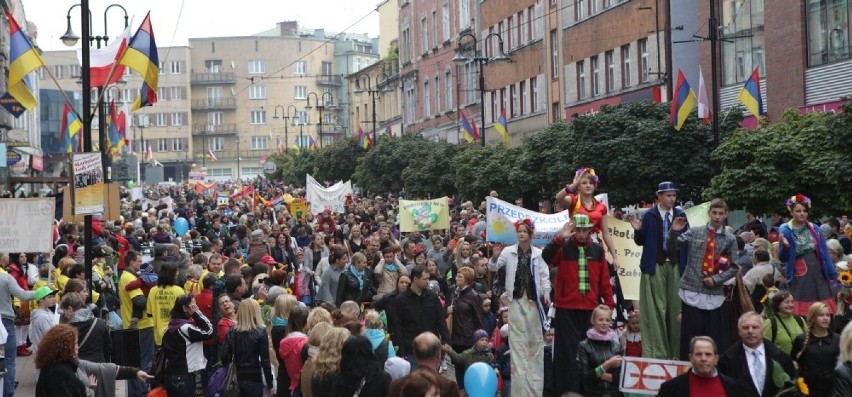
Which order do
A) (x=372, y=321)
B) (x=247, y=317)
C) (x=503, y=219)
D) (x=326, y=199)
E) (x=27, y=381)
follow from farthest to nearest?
(x=326, y=199), (x=503, y=219), (x=27, y=381), (x=247, y=317), (x=372, y=321)

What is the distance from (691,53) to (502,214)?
23.0m

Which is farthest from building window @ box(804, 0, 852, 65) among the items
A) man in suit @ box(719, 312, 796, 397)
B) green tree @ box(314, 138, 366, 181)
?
green tree @ box(314, 138, 366, 181)

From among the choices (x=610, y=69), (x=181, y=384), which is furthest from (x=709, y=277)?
(x=610, y=69)

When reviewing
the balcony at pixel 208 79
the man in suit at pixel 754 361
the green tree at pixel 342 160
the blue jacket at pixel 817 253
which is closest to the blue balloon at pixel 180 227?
the green tree at pixel 342 160

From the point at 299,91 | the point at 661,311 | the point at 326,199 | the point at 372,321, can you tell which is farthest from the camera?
the point at 299,91

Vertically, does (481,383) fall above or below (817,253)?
below

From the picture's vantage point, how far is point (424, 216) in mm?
29547

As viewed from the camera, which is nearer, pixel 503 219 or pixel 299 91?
pixel 503 219

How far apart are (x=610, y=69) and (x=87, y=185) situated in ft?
100.0

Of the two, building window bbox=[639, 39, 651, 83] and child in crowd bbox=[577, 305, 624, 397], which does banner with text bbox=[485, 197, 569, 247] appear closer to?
child in crowd bbox=[577, 305, 624, 397]

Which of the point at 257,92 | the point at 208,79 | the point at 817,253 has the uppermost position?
the point at 208,79

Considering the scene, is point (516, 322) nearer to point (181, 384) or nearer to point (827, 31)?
point (181, 384)

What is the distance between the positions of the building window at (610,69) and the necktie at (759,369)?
37164 mm

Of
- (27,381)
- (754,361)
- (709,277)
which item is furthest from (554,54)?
(754,361)
